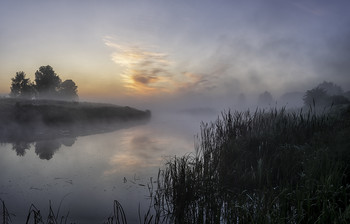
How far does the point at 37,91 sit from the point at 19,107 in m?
32.8

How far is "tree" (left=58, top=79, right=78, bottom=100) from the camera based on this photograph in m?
74.8

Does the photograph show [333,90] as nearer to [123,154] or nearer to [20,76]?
[123,154]

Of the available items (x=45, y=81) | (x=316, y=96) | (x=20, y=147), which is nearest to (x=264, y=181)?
(x=20, y=147)

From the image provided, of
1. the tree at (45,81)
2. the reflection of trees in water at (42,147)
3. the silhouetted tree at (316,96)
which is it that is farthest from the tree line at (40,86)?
the silhouetted tree at (316,96)

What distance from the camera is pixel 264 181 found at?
29.7ft

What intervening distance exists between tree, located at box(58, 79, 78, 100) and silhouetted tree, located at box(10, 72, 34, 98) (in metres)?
8.35

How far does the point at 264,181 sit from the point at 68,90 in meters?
78.1

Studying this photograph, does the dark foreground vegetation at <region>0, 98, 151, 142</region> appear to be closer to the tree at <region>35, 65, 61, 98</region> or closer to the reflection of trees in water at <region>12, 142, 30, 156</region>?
the reflection of trees in water at <region>12, 142, 30, 156</region>

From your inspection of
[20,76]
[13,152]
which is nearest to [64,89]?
[20,76]

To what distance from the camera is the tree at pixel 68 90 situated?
74.8 m

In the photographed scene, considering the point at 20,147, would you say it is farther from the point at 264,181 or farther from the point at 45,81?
the point at 45,81

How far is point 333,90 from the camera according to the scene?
68750mm

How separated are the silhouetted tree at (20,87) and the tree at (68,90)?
27.4 feet

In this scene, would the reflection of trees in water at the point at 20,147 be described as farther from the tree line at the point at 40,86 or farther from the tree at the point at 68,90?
the tree at the point at 68,90
